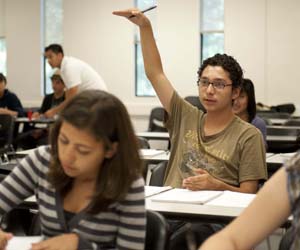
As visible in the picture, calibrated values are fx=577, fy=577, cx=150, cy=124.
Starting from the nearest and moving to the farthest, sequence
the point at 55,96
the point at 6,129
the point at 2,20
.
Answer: the point at 6,129
the point at 55,96
the point at 2,20

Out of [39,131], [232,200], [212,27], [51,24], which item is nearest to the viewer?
[232,200]

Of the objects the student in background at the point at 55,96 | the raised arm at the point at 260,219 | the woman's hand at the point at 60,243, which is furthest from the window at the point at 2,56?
the raised arm at the point at 260,219

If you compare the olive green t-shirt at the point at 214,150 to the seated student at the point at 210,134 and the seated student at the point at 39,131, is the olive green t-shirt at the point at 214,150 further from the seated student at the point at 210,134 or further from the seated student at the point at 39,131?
the seated student at the point at 39,131

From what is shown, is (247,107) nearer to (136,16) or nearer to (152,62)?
(152,62)

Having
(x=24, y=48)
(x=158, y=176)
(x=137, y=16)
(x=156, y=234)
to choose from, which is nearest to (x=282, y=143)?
(x=158, y=176)

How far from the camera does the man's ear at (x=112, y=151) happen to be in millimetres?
1650

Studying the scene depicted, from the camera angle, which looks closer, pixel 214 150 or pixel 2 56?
pixel 214 150

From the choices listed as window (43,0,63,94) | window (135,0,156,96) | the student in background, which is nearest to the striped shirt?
the student in background

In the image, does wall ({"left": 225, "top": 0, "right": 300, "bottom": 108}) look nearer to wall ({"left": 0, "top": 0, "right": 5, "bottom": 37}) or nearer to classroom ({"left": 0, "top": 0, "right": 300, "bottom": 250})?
classroom ({"left": 0, "top": 0, "right": 300, "bottom": 250})

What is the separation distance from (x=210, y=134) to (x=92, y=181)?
1211 mm

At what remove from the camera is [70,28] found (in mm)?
9188

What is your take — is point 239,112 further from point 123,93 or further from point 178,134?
point 123,93

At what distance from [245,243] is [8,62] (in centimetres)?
888

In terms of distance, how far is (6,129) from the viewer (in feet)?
21.6
